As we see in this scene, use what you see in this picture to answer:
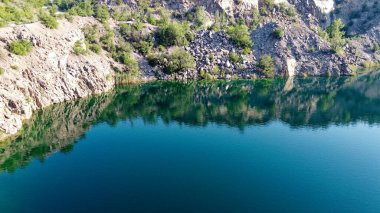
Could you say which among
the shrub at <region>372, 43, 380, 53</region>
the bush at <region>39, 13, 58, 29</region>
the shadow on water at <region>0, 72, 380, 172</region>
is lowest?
Answer: the shadow on water at <region>0, 72, 380, 172</region>

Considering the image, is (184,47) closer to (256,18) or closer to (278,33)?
(278,33)

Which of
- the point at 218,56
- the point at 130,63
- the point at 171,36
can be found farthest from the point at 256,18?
the point at 130,63

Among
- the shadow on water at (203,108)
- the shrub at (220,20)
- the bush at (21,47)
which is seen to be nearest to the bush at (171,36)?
the shadow on water at (203,108)

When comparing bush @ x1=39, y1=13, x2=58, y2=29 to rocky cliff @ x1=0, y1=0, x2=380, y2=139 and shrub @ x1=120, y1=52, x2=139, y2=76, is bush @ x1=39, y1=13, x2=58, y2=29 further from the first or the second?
shrub @ x1=120, y1=52, x2=139, y2=76

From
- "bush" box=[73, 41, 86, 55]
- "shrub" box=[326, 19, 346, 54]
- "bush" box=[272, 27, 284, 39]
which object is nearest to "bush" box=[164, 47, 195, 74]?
"bush" box=[73, 41, 86, 55]

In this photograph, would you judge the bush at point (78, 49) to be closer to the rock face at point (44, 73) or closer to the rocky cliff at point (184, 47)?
the rocky cliff at point (184, 47)

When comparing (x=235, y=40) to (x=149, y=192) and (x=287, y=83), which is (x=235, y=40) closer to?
(x=287, y=83)
